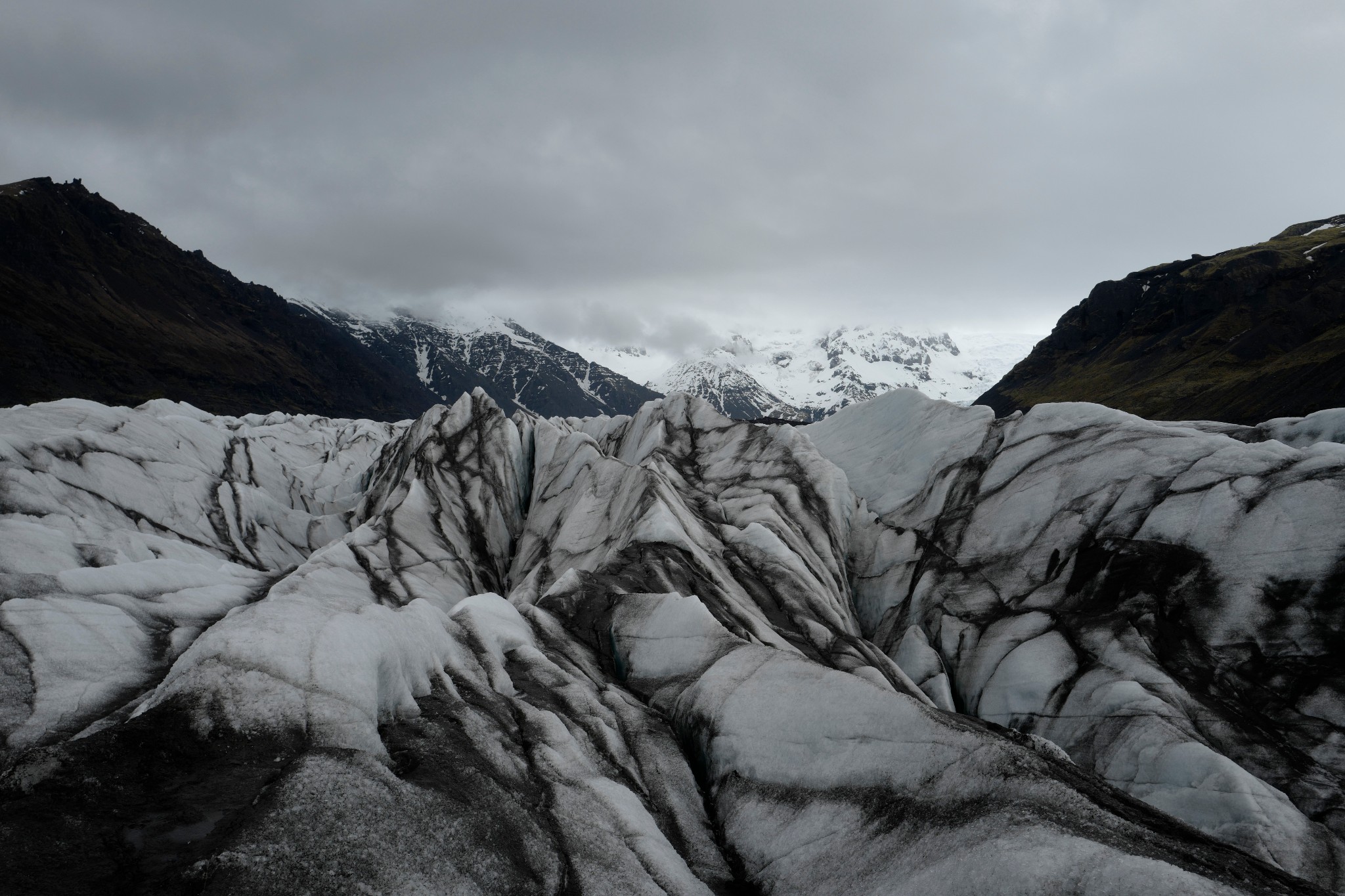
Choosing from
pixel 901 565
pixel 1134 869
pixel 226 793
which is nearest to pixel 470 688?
pixel 226 793

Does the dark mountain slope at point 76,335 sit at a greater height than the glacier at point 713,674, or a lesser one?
greater

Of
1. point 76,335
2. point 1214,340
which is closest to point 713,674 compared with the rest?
point 1214,340

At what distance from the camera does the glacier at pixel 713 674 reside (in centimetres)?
566

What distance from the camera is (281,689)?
6945 millimetres

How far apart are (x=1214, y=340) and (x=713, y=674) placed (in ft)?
435

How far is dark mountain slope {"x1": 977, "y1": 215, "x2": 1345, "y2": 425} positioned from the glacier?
200ft

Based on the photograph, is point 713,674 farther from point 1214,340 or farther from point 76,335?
point 76,335

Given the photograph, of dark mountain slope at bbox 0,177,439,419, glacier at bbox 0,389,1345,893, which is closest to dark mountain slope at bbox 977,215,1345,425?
glacier at bbox 0,389,1345,893

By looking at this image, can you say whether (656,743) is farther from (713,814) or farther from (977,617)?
(977,617)

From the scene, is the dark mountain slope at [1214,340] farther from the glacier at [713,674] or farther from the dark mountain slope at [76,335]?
the dark mountain slope at [76,335]

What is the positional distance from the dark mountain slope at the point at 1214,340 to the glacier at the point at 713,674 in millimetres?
60933

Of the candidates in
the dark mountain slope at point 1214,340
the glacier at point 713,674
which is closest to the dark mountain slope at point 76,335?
the glacier at point 713,674

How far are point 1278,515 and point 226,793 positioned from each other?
22.3 meters

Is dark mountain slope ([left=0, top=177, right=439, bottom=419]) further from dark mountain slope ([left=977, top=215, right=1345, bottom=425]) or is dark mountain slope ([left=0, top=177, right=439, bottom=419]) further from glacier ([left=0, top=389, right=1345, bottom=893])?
dark mountain slope ([left=977, top=215, right=1345, bottom=425])
